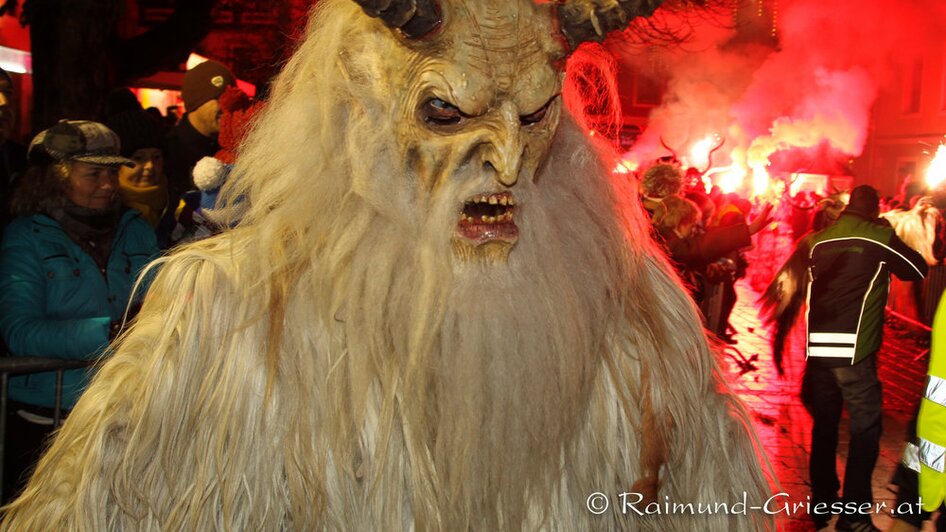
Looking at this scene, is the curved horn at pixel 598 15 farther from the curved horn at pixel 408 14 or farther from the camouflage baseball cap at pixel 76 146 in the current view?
the camouflage baseball cap at pixel 76 146

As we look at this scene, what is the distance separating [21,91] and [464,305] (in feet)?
39.0

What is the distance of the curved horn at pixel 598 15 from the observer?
6.84 ft

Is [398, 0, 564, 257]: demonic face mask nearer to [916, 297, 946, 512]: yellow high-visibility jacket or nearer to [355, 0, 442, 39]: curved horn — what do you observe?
[355, 0, 442, 39]: curved horn

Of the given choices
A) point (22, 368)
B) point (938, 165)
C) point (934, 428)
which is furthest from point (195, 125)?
point (938, 165)

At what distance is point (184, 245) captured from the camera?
2.31 metres

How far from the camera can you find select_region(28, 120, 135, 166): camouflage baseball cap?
4047mm

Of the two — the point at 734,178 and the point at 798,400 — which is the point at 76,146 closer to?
the point at 798,400

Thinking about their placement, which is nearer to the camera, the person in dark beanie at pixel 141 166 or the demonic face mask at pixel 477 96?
the demonic face mask at pixel 477 96

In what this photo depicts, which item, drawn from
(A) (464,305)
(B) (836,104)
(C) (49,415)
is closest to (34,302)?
(C) (49,415)

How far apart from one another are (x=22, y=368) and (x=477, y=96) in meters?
2.44

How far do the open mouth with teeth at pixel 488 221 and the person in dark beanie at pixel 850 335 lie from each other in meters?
4.27

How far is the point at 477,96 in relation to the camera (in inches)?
79.0

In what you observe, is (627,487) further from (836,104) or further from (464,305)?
(836,104)

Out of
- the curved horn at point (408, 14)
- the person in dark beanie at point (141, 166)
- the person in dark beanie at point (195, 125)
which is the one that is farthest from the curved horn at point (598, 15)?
the person in dark beanie at point (195, 125)
